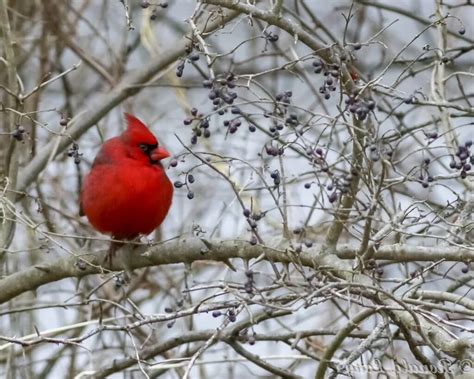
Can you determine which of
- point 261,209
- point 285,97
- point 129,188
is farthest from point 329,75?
point 261,209

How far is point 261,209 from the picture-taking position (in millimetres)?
4953

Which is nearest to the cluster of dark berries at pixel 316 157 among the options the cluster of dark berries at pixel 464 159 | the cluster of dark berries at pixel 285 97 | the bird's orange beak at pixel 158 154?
the cluster of dark berries at pixel 285 97

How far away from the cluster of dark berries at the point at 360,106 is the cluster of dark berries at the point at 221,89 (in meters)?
0.32

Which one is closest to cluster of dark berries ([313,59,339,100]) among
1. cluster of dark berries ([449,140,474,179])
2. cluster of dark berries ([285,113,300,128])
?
cluster of dark berries ([285,113,300,128])

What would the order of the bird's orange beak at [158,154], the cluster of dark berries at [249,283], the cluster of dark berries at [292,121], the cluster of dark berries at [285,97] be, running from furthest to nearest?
the bird's orange beak at [158,154]
the cluster of dark berries at [285,97]
the cluster of dark berries at [292,121]
the cluster of dark berries at [249,283]

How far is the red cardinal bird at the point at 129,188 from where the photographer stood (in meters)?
4.47

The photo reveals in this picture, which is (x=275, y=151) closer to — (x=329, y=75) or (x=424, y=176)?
(x=329, y=75)

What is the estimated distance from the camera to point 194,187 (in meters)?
6.14

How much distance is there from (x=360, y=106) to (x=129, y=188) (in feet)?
5.70

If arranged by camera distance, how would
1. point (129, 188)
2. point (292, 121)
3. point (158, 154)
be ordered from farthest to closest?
point (158, 154), point (129, 188), point (292, 121)

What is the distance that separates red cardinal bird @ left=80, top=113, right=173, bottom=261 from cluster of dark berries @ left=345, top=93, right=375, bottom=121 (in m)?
1.59

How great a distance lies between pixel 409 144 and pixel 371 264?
256 cm

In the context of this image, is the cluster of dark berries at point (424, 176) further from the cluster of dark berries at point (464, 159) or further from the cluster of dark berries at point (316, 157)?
the cluster of dark berries at point (316, 157)

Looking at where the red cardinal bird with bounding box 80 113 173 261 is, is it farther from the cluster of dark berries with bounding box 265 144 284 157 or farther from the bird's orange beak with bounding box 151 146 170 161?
the cluster of dark berries with bounding box 265 144 284 157
